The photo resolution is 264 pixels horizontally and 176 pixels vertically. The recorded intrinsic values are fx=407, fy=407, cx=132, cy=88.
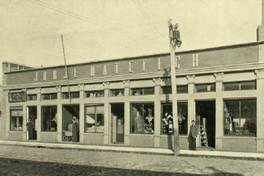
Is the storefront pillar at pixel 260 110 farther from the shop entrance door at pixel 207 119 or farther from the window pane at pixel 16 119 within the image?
the window pane at pixel 16 119

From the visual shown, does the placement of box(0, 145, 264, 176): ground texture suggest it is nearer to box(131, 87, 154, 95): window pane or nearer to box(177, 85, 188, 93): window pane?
box(177, 85, 188, 93): window pane

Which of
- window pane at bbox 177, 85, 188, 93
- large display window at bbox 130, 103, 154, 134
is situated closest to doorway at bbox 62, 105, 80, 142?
large display window at bbox 130, 103, 154, 134

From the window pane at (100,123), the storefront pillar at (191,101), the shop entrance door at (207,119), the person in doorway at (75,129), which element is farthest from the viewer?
the person in doorway at (75,129)

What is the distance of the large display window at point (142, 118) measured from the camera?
77.1 ft

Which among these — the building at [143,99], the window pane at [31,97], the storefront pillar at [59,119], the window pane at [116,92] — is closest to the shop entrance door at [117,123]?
the building at [143,99]

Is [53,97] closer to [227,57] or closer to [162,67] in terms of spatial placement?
[162,67]

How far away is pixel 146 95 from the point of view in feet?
76.8

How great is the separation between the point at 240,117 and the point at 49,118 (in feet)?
46.6

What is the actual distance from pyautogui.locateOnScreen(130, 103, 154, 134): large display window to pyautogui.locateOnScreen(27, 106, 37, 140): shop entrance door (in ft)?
29.6

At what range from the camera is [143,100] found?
2350cm

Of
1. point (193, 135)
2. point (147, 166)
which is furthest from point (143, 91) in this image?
point (147, 166)

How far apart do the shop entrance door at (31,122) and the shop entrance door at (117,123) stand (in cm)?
719

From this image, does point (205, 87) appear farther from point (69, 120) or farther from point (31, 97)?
point (31, 97)

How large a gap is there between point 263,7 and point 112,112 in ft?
35.5
